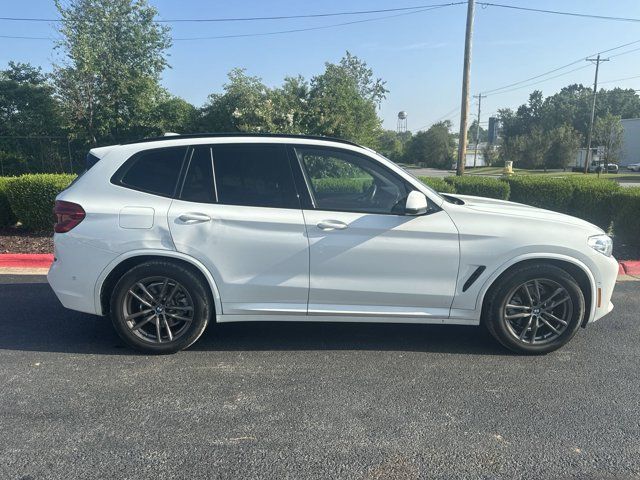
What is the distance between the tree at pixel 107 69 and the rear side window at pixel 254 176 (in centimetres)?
1618

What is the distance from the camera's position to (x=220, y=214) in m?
3.96

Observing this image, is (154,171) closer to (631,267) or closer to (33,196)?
(33,196)

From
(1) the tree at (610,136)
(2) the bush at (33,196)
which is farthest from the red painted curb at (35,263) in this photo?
(1) the tree at (610,136)

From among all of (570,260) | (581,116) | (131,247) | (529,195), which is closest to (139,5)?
(529,195)

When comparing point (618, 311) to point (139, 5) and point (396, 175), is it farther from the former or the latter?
point (139, 5)

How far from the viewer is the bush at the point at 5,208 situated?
8.30m

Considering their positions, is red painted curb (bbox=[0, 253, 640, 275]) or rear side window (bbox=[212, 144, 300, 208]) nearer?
rear side window (bbox=[212, 144, 300, 208])

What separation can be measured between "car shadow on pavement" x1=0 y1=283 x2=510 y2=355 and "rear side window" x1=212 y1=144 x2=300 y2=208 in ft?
4.20

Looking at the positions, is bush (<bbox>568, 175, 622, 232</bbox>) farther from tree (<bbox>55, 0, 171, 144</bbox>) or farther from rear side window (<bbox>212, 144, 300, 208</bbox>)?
tree (<bbox>55, 0, 171, 144</bbox>)

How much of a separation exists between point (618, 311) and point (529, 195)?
4.41 m

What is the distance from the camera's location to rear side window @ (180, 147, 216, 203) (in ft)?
13.3

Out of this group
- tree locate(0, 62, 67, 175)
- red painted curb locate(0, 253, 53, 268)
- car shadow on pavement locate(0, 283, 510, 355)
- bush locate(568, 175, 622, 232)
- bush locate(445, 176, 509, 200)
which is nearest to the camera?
car shadow on pavement locate(0, 283, 510, 355)

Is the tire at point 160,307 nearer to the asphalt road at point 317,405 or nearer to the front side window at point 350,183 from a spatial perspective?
the asphalt road at point 317,405

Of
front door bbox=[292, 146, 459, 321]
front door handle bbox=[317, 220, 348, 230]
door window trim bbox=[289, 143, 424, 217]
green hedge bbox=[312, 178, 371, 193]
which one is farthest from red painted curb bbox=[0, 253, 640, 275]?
front door handle bbox=[317, 220, 348, 230]
